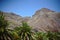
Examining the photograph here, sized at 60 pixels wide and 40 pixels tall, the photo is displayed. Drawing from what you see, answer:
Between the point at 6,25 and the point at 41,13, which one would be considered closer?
the point at 6,25

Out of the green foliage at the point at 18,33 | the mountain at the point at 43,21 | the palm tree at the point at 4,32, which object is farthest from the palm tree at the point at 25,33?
the mountain at the point at 43,21

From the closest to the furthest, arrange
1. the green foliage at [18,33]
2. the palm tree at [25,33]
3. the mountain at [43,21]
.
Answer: the green foliage at [18,33]
the palm tree at [25,33]
the mountain at [43,21]

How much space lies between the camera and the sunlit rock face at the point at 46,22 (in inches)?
1513

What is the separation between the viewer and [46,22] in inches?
1571

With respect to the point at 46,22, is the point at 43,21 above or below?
above

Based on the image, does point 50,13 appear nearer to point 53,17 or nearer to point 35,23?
point 53,17

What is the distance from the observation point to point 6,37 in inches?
830

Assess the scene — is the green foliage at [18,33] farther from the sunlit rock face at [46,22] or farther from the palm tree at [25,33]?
the sunlit rock face at [46,22]

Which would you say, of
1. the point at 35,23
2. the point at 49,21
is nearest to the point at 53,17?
the point at 49,21

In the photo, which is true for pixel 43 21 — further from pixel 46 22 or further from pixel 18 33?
pixel 18 33

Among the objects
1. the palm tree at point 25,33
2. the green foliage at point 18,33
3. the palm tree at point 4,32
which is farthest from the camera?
the palm tree at point 25,33

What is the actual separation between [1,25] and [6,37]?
1.53 metres

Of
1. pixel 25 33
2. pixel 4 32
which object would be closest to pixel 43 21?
pixel 25 33

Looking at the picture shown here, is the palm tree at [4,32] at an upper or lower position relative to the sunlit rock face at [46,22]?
lower
